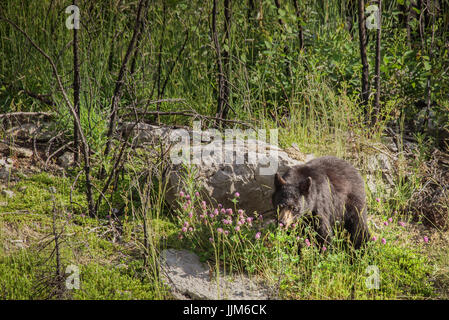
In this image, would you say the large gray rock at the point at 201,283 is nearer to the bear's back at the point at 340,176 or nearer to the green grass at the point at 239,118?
the green grass at the point at 239,118

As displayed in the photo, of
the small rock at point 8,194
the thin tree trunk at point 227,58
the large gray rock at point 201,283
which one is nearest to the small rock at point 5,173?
the small rock at point 8,194

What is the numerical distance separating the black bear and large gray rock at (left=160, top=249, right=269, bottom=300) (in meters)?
0.59

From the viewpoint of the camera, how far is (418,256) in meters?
4.49

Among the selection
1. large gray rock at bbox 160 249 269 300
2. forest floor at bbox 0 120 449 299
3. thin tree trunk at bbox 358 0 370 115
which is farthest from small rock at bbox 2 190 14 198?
thin tree trunk at bbox 358 0 370 115

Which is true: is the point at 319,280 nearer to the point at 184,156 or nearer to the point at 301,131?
the point at 184,156

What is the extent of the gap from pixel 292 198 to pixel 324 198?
13.9 inches

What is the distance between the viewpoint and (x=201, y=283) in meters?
3.99

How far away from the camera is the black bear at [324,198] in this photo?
4.05 m

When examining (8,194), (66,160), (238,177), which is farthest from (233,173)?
(8,194)

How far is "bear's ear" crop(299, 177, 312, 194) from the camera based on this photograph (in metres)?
4.00

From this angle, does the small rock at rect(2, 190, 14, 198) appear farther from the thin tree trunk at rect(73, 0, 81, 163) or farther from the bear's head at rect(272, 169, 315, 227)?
the bear's head at rect(272, 169, 315, 227)

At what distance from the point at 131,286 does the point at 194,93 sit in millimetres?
3825

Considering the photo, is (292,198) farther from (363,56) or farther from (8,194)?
(363,56)

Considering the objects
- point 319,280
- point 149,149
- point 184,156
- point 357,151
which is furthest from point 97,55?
point 319,280
